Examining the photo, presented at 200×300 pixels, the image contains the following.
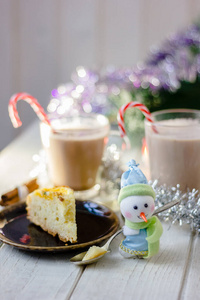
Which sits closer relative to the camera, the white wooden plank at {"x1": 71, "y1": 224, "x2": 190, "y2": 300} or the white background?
the white wooden plank at {"x1": 71, "y1": 224, "x2": 190, "y2": 300}

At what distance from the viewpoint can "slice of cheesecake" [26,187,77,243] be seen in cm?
111

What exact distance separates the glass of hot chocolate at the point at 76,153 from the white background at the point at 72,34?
144cm

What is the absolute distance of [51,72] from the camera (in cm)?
302

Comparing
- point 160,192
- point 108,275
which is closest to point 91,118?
point 160,192

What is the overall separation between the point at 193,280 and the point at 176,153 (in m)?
0.44

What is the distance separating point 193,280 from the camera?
989 mm

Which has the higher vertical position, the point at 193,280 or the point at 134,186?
the point at 134,186

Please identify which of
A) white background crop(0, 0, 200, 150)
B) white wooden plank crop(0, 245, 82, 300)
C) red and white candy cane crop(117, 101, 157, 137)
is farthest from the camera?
white background crop(0, 0, 200, 150)

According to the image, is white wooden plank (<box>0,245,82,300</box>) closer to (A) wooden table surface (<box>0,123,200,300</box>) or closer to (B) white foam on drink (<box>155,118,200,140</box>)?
(A) wooden table surface (<box>0,123,200,300</box>)

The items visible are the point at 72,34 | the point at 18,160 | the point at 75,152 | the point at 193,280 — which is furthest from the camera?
the point at 72,34

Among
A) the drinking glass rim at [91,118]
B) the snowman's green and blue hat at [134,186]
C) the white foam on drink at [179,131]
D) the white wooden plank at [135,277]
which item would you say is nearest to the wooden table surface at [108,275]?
the white wooden plank at [135,277]

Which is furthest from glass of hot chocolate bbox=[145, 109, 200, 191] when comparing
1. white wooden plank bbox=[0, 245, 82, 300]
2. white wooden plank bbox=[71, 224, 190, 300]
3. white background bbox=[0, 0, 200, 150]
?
white background bbox=[0, 0, 200, 150]

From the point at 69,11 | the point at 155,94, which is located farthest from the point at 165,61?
the point at 69,11

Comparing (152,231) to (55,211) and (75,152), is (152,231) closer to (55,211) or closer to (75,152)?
(55,211)
